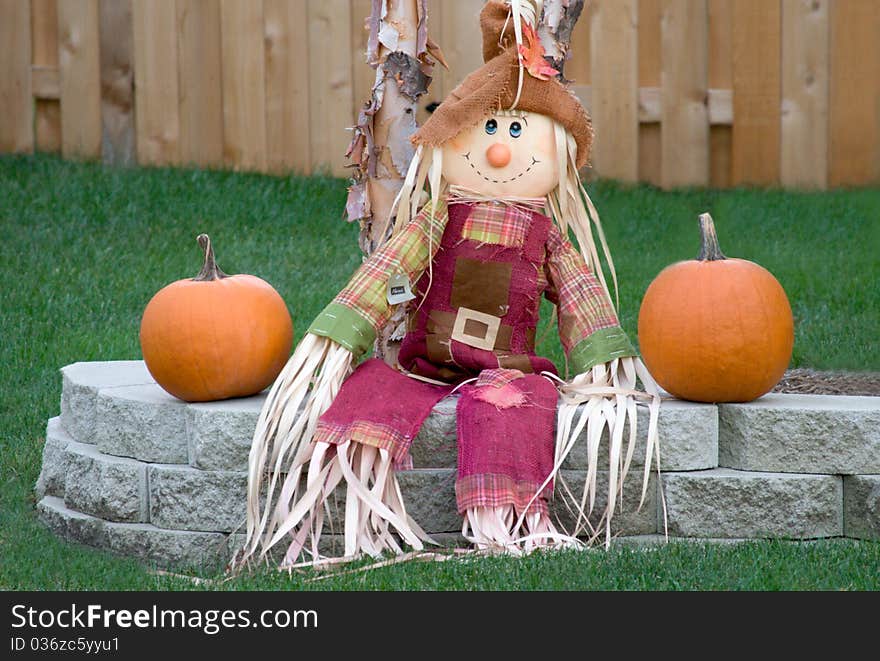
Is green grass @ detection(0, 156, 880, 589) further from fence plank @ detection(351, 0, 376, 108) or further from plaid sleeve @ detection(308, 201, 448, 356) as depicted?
plaid sleeve @ detection(308, 201, 448, 356)

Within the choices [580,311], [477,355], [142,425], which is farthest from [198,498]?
[580,311]

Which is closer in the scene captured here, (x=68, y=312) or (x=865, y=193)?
(x=68, y=312)

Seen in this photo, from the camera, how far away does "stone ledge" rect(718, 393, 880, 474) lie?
3.20m

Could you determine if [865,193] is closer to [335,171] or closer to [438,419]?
[335,171]

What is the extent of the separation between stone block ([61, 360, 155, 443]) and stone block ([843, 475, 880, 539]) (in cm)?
208

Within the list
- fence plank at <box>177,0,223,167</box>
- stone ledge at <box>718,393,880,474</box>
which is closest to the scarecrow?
stone ledge at <box>718,393,880,474</box>

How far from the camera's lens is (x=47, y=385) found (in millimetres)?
4867

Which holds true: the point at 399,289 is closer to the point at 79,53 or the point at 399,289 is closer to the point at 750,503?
the point at 750,503

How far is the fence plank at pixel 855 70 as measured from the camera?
693 cm

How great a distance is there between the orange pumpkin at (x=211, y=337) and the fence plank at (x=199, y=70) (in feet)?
12.4

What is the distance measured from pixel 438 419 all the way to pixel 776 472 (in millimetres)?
918

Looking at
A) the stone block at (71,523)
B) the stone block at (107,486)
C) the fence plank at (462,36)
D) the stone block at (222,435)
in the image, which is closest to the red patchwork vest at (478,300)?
the stone block at (222,435)
